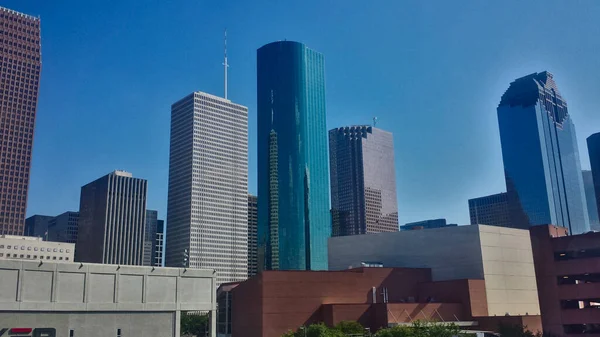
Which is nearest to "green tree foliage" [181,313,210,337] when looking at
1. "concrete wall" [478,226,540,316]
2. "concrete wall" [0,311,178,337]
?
"concrete wall" [478,226,540,316]

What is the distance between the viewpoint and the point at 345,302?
3794 inches

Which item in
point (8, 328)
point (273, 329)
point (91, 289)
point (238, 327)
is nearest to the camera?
point (8, 328)

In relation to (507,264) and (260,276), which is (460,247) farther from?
(260,276)

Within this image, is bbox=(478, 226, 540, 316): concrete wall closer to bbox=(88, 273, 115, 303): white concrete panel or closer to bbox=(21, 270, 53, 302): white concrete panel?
bbox=(88, 273, 115, 303): white concrete panel

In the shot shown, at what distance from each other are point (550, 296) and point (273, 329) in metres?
49.2

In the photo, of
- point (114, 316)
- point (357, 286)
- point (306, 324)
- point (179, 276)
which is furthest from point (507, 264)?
point (114, 316)

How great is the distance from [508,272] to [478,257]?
844cm

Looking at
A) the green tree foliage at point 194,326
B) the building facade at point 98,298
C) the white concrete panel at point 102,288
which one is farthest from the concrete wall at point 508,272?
the green tree foliage at point 194,326

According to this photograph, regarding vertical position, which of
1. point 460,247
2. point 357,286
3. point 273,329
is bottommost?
point 273,329

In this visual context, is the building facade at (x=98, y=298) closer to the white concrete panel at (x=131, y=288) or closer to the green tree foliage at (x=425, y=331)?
the white concrete panel at (x=131, y=288)

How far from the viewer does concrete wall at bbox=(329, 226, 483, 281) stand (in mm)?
107562

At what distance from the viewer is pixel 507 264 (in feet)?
362

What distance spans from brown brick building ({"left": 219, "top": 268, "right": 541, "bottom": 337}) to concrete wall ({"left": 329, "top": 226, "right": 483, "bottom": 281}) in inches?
224

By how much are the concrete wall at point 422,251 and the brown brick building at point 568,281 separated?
11.1 metres
